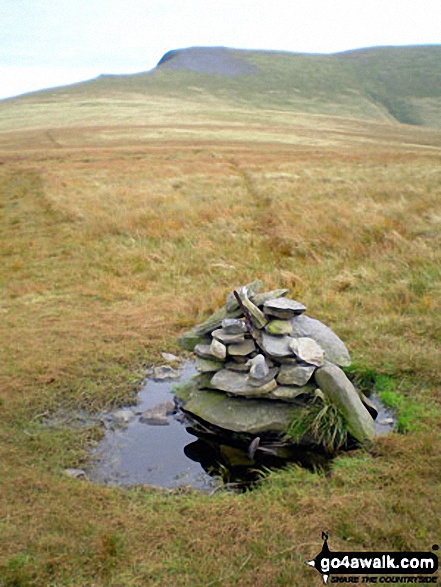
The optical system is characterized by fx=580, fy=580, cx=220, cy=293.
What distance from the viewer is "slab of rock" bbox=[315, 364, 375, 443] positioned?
825 cm

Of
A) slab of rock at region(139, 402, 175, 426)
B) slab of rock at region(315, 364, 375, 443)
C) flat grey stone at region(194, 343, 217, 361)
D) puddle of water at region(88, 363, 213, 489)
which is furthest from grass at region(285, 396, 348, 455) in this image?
slab of rock at region(139, 402, 175, 426)

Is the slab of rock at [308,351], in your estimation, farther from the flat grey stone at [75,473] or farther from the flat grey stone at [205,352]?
the flat grey stone at [75,473]

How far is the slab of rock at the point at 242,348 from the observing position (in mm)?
9375

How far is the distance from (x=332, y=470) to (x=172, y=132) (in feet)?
205

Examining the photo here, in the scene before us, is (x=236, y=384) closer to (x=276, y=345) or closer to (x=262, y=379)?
(x=262, y=379)

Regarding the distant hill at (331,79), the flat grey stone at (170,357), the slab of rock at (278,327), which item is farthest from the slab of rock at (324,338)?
the distant hill at (331,79)

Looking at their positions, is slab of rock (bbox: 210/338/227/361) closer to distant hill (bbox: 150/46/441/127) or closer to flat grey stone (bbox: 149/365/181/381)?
flat grey stone (bbox: 149/365/181/381)

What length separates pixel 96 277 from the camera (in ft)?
54.4

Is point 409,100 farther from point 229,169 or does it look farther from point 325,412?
point 325,412

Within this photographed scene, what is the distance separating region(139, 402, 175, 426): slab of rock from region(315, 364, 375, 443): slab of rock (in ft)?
8.28

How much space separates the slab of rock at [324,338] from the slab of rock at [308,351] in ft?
1.54

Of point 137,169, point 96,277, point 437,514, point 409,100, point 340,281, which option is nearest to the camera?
point 437,514

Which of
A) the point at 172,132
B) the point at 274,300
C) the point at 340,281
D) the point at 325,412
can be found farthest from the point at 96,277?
the point at 172,132

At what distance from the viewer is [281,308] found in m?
9.64
